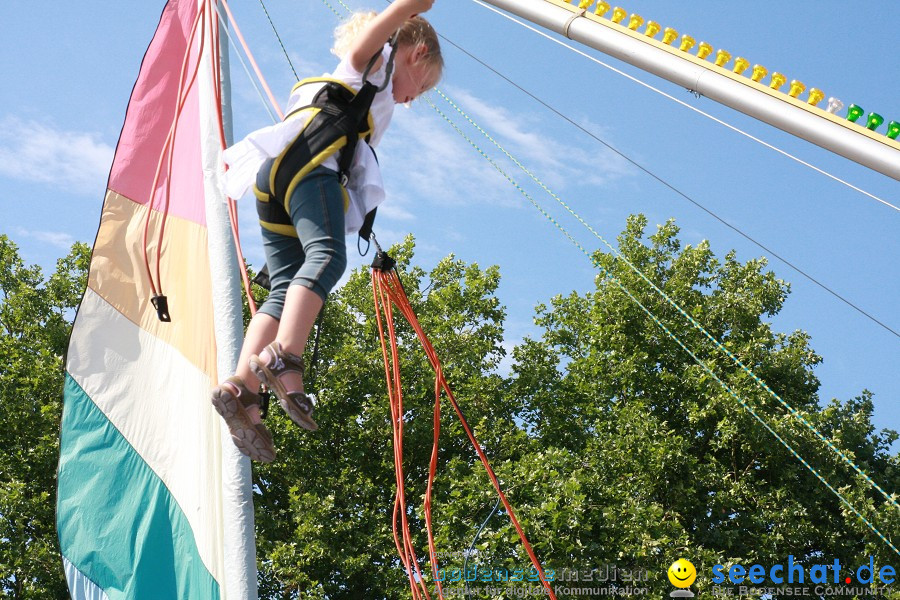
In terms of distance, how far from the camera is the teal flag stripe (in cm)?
499

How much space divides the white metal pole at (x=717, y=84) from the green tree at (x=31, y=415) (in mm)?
14169

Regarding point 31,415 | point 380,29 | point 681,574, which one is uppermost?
point 31,415

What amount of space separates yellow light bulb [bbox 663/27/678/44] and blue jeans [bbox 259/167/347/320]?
126 centimetres

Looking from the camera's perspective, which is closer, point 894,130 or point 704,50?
point 894,130

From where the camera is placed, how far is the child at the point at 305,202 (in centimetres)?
251

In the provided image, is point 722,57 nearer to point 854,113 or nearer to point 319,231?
A: point 854,113

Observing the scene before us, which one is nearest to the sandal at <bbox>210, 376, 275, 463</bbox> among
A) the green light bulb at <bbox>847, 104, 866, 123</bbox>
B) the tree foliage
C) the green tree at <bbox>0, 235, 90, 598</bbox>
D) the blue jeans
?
the blue jeans

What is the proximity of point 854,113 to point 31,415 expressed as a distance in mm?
16310

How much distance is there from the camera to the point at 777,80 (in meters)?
3.09

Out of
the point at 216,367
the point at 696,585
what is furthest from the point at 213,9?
the point at 696,585

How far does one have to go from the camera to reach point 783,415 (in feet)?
57.7

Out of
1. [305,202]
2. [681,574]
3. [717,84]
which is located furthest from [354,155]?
[681,574]

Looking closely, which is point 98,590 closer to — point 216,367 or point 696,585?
point 216,367

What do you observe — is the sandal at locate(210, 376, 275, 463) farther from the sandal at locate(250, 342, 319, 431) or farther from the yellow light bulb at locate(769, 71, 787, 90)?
the yellow light bulb at locate(769, 71, 787, 90)
